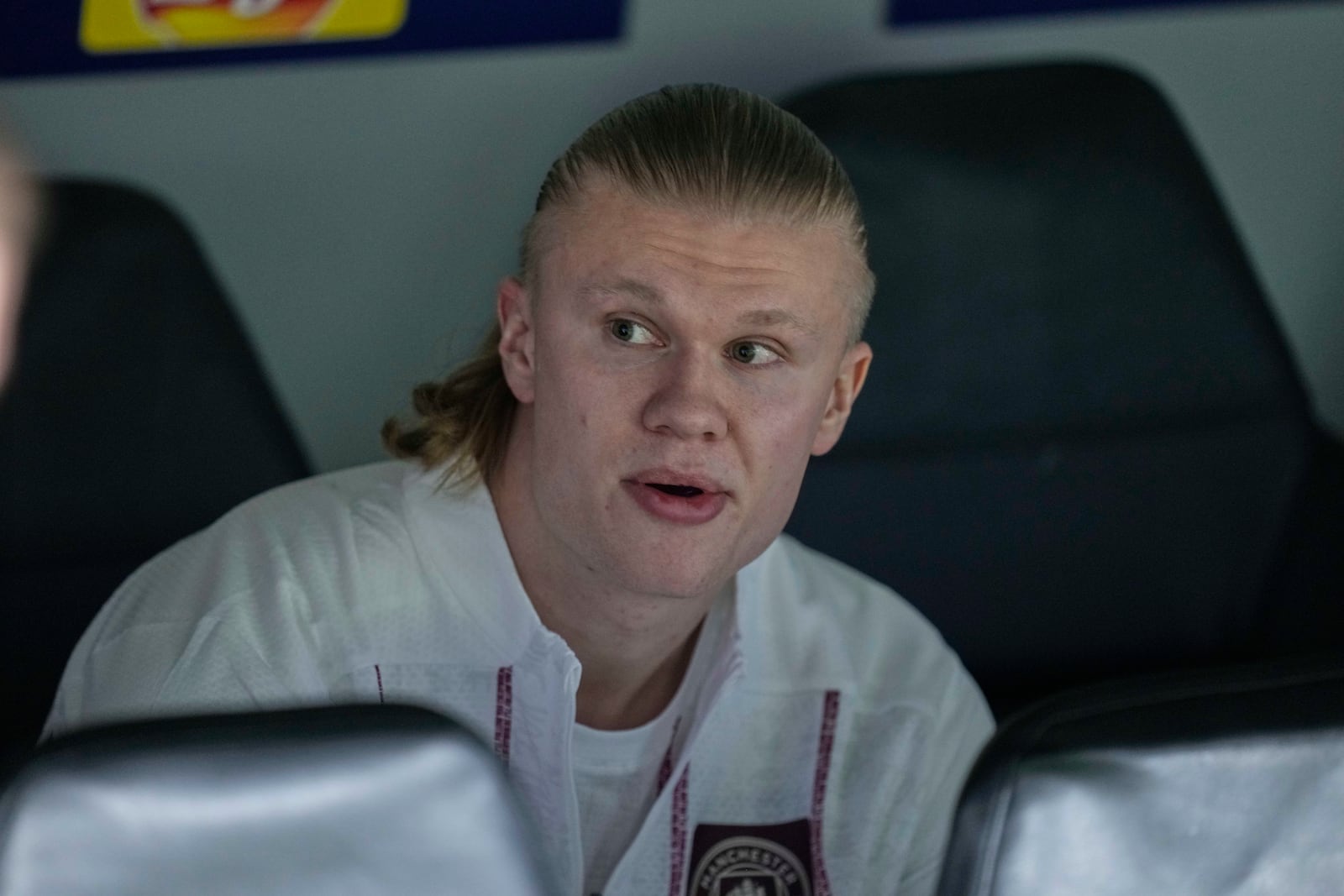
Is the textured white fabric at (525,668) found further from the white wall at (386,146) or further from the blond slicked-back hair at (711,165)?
the white wall at (386,146)

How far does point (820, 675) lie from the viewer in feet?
4.29

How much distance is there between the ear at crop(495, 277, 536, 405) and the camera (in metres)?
1.13

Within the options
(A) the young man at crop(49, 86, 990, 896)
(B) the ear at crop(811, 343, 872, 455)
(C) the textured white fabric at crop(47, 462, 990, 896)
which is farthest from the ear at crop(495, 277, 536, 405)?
(B) the ear at crop(811, 343, 872, 455)

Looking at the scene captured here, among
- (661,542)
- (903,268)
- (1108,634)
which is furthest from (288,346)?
(1108,634)

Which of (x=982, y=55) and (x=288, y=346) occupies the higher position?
(x=982, y=55)

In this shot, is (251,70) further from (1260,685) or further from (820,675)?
(1260,685)

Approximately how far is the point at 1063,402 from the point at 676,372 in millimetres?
784

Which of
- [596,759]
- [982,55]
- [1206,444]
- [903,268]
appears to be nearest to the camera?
[596,759]

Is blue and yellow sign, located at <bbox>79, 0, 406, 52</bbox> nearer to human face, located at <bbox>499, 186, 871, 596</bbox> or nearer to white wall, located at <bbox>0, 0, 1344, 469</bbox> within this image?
white wall, located at <bbox>0, 0, 1344, 469</bbox>

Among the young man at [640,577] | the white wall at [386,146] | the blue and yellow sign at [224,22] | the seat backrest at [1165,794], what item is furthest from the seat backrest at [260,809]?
the blue and yellow sign at [224,22]

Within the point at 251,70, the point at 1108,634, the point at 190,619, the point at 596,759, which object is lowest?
the point at 1108,634

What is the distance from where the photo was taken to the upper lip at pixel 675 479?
1.03m

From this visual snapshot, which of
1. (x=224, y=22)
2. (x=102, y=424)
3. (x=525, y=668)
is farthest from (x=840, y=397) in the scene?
(x=224, y=22)

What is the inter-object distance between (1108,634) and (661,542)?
87 cm
